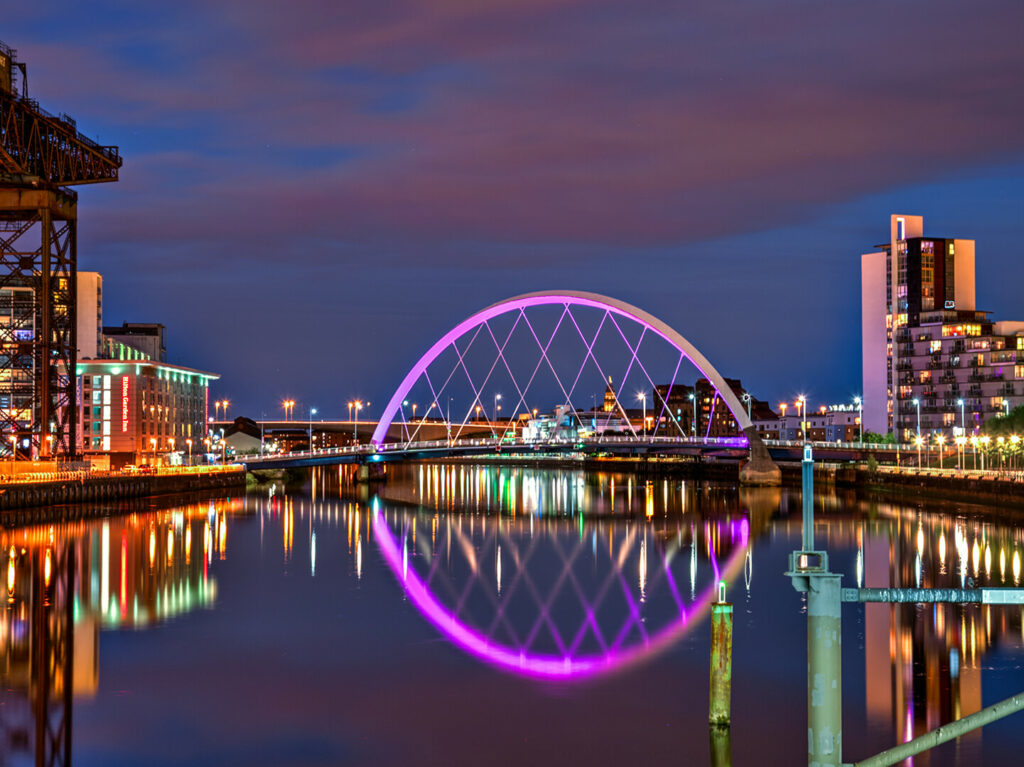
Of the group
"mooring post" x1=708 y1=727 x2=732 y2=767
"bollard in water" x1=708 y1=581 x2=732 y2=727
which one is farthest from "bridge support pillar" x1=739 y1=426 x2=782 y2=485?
"bollard in water" x1=708 y1=581 x2=732 y2=727

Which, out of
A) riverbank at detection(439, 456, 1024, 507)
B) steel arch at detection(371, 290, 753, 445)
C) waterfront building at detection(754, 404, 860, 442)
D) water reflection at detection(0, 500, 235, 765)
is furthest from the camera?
waterfront building at detection(754, 404, 860, 442)

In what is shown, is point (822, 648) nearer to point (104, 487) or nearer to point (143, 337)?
point (104, 487)

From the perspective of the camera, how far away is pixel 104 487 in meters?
61.9

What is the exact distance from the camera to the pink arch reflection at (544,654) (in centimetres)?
2270

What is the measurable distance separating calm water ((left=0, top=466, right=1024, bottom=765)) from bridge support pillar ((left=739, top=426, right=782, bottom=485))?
32074 mm

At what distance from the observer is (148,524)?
51250 millimetres

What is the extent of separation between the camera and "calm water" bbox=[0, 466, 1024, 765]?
1755cm

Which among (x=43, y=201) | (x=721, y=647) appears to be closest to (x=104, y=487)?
(x=43, y=201)

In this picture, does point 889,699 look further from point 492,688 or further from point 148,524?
point 148,524

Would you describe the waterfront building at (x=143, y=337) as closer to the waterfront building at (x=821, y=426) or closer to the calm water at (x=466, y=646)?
the waterfront building at (x=821, y=426)

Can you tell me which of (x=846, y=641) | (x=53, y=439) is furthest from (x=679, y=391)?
(x=846, y=641)

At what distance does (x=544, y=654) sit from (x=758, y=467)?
2362 inches

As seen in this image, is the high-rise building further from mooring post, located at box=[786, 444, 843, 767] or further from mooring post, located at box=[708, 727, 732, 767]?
mooring post, located at box=[786, 444, 843, 767]

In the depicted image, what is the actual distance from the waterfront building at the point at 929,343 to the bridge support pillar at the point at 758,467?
80.2 ft
